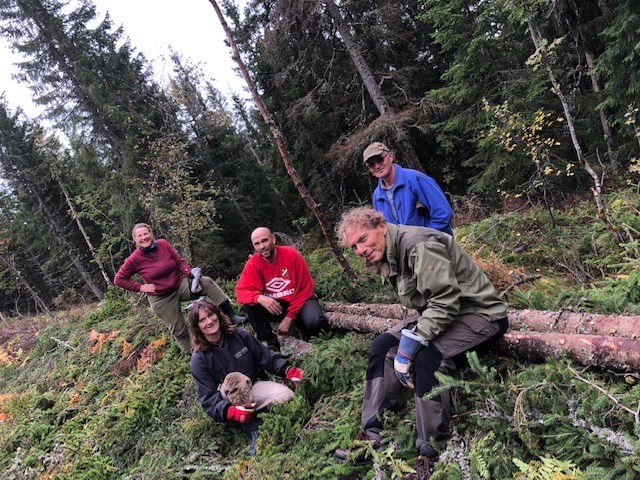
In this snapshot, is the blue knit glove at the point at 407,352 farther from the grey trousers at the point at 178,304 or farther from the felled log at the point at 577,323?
the grey trousers at the point at 178,304

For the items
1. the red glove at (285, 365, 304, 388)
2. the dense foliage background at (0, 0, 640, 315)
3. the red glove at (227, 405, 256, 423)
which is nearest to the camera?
the red glove at (227, 405, 256, 423)

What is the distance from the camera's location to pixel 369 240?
111 inches

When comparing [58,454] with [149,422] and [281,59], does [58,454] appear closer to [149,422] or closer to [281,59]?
[149,422]

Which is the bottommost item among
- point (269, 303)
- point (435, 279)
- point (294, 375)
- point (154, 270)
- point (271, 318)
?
point (294, 375)

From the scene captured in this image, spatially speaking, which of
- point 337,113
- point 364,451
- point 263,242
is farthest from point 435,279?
point 337,113

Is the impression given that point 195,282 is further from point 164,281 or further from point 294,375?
point 294,375

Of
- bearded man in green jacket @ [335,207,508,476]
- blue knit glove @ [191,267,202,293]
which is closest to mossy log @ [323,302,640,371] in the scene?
bearded man in green jacket @ [335,207,508,476]

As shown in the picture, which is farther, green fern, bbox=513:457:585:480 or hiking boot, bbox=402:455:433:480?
hiking boot, bbox=402:455:433:480

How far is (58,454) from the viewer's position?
5559mm

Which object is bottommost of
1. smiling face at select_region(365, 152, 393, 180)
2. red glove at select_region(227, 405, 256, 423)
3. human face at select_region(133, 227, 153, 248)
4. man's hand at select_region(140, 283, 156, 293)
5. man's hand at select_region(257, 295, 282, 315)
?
red glove at select_region(227, 405, 256, 423)

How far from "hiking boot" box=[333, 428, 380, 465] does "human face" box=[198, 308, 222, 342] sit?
1.73m

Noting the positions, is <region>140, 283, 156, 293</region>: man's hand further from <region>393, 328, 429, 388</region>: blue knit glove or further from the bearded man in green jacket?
<region>393, 328, 429, 388</region>: blue knit glove

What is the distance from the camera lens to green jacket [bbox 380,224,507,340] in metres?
2.64

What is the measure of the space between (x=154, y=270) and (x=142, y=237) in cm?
55
